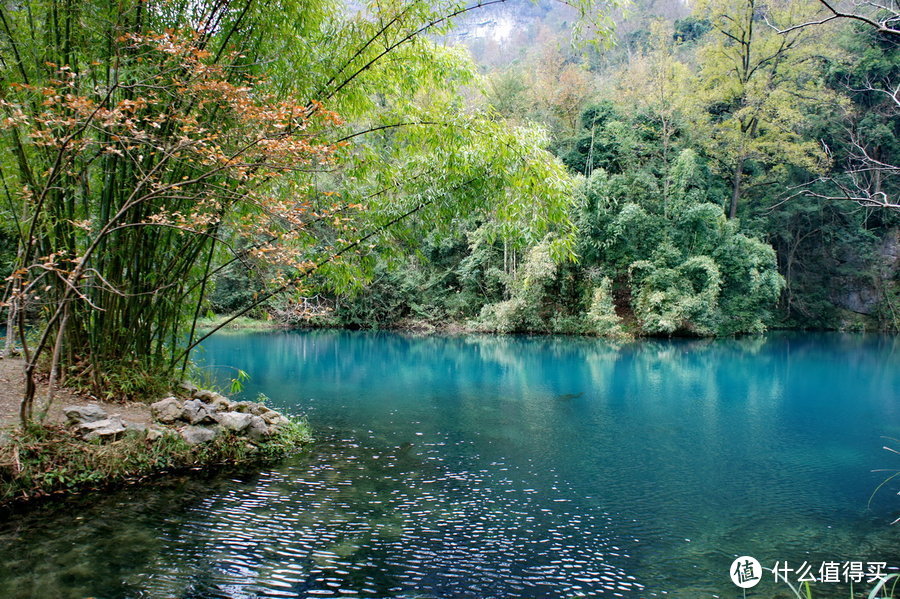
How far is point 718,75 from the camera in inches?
1055

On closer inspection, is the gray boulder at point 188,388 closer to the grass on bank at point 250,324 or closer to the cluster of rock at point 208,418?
the cluster of rock at point 208,418

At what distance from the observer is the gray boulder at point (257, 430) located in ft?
23.0

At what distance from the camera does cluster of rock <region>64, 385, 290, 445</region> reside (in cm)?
566

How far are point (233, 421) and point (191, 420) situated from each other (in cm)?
49

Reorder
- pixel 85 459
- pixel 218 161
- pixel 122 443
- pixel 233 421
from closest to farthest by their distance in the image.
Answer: pixel 218 161 → pixel 85 459 → pixel 122 443 → pixel 233 421

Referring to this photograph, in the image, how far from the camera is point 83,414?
572 centimetres

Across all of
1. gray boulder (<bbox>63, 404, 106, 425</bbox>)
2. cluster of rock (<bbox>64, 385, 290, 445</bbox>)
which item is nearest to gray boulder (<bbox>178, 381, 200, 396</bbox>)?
cluster of rock (<bbox>64, 385, 290, 445</bbox>)

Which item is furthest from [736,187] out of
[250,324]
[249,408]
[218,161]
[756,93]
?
[218,161]

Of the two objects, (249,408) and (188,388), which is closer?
(188,388)

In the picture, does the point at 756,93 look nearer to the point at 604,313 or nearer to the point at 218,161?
the point at 604,313

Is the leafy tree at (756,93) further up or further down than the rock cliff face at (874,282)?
further up


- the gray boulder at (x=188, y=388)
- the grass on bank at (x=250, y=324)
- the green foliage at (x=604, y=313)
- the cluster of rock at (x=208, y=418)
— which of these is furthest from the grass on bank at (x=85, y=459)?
the grass on bank at (x=250, y=324)

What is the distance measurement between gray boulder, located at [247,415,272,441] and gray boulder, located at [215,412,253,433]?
61 millimetres

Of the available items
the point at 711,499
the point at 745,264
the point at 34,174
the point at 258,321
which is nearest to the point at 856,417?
the point at 711,499
